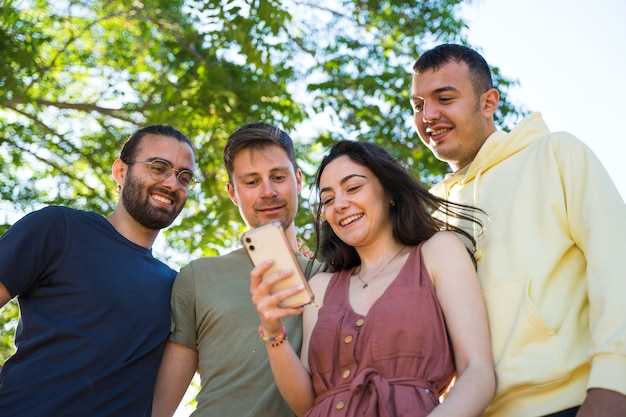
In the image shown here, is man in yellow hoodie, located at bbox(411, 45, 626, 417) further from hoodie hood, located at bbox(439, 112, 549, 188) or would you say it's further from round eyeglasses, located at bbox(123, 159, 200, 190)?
round eyeglasses, located at bbox(123, 159, 200, 190)

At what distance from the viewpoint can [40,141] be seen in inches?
389

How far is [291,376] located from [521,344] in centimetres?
101

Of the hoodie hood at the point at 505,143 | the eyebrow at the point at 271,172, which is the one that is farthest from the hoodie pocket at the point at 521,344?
the eyebrow at the point at 271,172

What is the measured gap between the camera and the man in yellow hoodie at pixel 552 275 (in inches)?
114

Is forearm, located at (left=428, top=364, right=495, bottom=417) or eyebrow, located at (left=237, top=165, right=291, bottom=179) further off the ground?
eyebrow, located at (left=237, top=165, right=291, bottom=179)

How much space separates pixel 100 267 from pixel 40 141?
6.51 metres

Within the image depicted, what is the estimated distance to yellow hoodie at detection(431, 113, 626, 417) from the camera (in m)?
2.93

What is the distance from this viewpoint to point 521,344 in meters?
3.01

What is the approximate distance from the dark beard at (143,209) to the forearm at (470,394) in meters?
2.19

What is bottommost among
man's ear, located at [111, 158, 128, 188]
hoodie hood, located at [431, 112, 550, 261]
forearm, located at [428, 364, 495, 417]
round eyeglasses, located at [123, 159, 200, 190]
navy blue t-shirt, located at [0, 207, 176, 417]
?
forearm, located at [428, 364, 495, 417]

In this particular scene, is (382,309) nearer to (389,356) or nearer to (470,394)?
(389,356)

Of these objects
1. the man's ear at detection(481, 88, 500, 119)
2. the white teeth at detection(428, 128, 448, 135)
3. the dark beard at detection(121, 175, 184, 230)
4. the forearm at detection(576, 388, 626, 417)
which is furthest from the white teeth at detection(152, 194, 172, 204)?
the forearm at detection(576, 388, 626, 417)

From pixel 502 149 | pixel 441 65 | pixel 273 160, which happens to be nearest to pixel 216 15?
pixel 273 160

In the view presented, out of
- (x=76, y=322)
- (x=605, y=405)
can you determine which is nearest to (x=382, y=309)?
(x=605, y=405)
